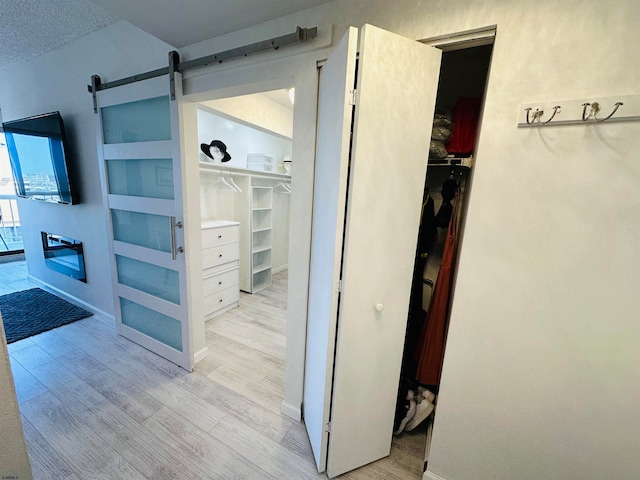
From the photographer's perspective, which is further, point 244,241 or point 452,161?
point 244,241

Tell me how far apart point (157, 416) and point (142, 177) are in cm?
177

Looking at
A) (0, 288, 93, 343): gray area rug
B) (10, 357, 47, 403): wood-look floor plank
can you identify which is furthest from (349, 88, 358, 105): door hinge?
(0, 288, 93, 343): gray area rug

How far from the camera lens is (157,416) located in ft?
5.27

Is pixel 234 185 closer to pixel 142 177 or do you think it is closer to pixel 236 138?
pixel 236 138

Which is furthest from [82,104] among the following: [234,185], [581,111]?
[581,111]

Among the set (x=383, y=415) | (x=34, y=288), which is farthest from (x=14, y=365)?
(x=383, y=415)

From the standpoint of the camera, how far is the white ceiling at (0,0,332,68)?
1.25 m

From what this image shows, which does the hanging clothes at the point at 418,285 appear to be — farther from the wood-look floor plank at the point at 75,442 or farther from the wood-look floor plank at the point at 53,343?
the wood-look floor plank at the point at 53,343

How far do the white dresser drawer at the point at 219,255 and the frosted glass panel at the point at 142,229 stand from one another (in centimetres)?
64

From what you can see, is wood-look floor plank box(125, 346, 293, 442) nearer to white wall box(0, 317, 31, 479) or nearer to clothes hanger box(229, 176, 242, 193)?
white wall box(0, 317, 31, 479)

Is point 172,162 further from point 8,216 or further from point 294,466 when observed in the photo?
point 8,216

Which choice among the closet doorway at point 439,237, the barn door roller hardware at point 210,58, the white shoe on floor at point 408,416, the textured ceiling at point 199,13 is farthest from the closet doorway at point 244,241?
the closet doorway at point 439,237

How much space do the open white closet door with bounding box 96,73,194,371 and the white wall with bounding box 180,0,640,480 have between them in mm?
1385

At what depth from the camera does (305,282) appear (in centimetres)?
150
